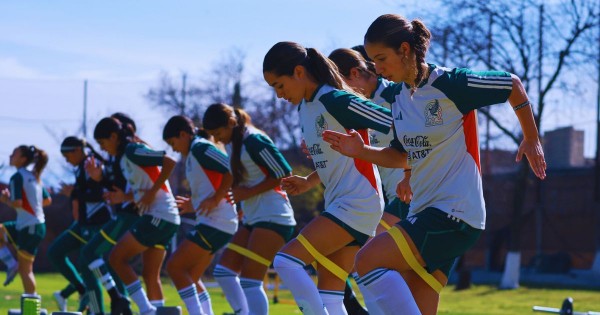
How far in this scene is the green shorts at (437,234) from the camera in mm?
5191

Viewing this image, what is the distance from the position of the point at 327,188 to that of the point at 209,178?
3060 millimetres

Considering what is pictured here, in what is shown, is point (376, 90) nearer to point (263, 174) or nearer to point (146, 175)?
point (263, 174)

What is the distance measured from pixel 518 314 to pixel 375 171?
10.1 m

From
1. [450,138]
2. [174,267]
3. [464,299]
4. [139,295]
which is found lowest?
[464,299]

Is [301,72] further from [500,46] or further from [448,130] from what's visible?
[500,46]

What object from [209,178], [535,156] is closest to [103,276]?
[209,178]

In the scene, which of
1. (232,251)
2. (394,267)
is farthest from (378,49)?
(232,251)

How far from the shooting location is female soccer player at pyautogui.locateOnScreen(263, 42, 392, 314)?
21.3ft

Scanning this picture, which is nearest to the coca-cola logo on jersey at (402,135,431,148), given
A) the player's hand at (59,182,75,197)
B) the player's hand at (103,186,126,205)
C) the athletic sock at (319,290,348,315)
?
the athletic sock at (319,290,348,315)

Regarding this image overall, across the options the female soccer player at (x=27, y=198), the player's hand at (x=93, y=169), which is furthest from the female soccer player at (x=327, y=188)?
the female soccer player at (x=27, y=198)

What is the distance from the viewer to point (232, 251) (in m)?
8.99

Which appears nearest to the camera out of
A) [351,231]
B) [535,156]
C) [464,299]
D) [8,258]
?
[535,156]

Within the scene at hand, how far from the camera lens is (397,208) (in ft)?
26.3

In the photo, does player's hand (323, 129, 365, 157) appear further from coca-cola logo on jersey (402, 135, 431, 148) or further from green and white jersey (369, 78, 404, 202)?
green and white jersey (369, 78, 404, 202)
